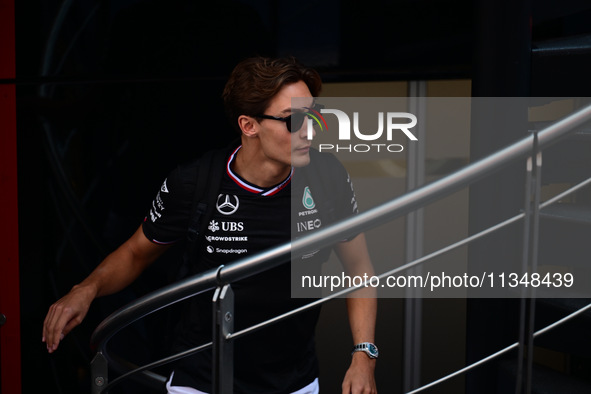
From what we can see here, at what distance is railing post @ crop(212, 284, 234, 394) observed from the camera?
72.6 inches

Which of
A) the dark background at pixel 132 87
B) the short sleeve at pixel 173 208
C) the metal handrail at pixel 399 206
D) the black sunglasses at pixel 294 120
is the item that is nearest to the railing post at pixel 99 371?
the short sleeve at pixel 173 208

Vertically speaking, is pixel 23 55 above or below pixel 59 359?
above

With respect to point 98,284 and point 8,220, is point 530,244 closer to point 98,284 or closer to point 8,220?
point 98,284

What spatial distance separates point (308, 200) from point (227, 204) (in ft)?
0.90

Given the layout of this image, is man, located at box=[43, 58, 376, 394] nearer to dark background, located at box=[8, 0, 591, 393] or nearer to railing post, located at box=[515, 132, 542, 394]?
railing post, located at box=[515, 132, 542, 394]

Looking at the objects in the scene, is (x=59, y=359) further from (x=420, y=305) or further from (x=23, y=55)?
(x=420, y=305)

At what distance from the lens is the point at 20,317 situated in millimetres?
3793

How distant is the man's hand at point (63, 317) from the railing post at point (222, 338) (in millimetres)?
556

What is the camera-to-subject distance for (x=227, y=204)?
7.68 ft

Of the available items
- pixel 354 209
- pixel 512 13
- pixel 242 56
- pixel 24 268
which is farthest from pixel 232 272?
pixel 24 268

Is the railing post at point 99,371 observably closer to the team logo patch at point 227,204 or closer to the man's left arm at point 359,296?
the team logo patch at point 227,204

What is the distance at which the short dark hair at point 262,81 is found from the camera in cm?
227

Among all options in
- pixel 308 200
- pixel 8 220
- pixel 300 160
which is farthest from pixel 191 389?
pixel 8 220

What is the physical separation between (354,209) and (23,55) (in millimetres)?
2177
